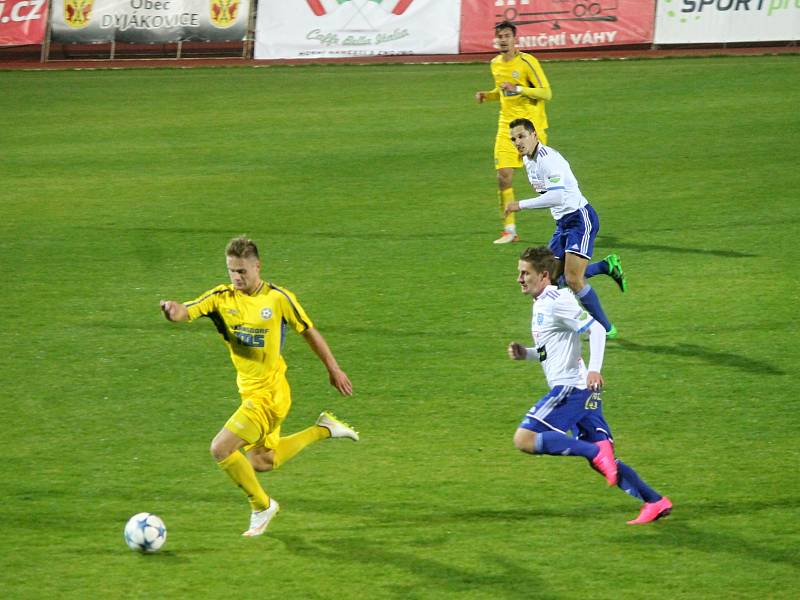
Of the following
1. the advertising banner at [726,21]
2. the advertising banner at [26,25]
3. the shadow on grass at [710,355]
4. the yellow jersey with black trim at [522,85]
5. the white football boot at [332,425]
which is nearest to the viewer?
the white football boot at [332,425]

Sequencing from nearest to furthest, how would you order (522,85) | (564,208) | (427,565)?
(427,565), (564,208), (522,85)

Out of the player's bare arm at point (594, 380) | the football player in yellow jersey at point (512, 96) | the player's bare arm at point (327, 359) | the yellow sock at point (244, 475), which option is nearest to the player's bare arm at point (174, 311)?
the player's bare arm at point (327, 359)

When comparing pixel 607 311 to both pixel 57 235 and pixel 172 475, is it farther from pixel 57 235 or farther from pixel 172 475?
pixel 57 235

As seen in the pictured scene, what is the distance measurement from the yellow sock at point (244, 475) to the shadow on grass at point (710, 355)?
4636 millimetres

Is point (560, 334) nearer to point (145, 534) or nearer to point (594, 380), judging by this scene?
point (594, 380)

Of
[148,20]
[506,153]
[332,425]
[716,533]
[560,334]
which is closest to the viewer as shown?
[716,533]

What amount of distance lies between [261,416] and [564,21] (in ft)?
68.6

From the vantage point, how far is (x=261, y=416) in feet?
23.3

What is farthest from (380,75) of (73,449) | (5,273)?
(73,449)

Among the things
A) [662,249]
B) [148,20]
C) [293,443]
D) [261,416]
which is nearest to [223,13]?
[148,20]

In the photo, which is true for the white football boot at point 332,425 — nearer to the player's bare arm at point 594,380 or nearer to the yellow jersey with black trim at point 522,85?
the player's bare arm at point 594,380

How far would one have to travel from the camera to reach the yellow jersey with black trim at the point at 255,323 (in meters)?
7.15

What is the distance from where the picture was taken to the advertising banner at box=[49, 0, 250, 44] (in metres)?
27.9

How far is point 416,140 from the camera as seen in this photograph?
1978 cm
